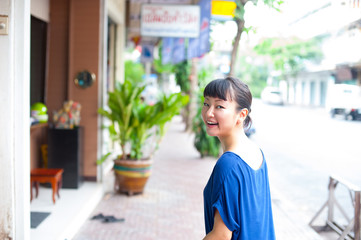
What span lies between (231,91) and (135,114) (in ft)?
15.9

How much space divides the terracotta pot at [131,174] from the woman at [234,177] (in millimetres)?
4619

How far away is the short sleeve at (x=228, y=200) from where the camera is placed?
69.8 inches

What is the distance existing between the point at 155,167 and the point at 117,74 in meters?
2.56

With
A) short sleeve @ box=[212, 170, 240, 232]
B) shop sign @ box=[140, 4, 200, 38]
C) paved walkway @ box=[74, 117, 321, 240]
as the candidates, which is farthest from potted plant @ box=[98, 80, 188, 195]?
short sleeve @ box=[212, 170, 240, 232]

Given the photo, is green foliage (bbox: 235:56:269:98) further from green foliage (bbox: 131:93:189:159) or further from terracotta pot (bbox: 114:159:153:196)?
terracotta pot (bbox: 114:159:153:196)

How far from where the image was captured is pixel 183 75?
1631 cm

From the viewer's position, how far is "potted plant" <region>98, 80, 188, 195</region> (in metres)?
6.57

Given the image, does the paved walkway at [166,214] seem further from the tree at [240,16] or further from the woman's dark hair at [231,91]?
the woman's dark hair at [231,91]

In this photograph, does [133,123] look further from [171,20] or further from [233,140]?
[233,140]

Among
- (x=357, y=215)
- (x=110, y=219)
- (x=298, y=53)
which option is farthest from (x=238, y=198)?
(x=298, y=53)

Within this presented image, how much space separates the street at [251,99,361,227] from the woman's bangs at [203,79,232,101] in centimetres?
464

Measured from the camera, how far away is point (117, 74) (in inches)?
421

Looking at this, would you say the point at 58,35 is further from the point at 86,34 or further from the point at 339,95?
the point at 339,95

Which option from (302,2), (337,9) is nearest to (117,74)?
(302,2)
